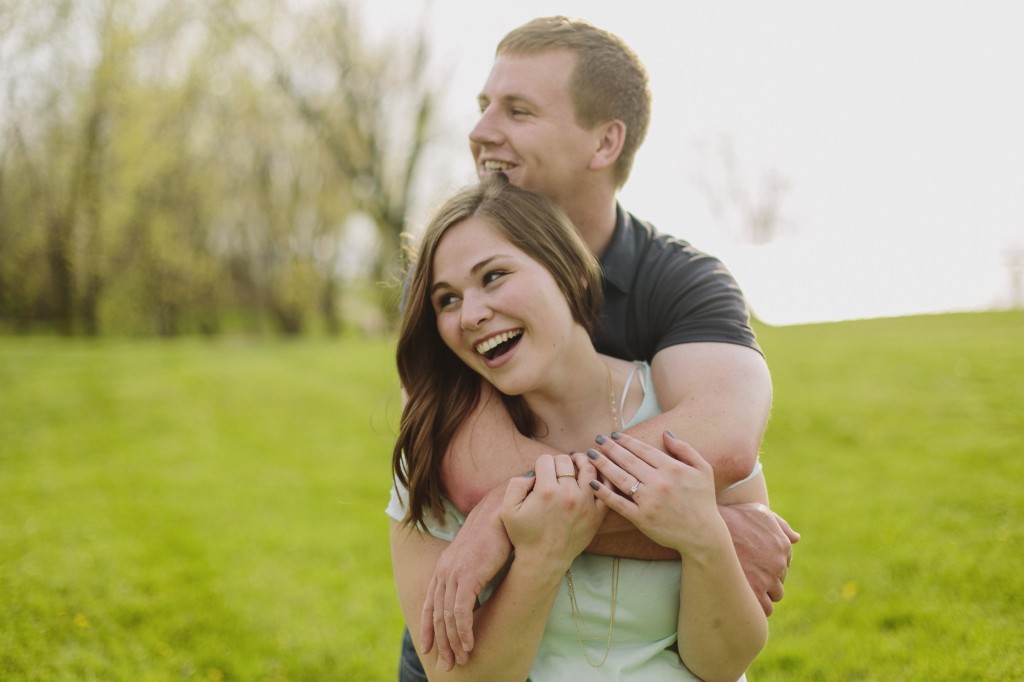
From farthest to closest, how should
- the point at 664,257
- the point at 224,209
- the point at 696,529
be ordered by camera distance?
the point at 224,209, the point at 664,257, the point at 696,529

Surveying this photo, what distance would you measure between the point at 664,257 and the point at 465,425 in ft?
3.33

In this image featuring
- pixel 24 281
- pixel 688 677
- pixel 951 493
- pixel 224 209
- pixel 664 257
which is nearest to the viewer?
pixel 688 677

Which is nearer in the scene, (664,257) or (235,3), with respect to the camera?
(664,257)

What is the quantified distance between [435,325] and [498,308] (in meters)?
0.34

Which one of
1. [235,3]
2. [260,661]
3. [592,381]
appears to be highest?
[235,3]

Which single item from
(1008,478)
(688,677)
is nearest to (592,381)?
(688,677)

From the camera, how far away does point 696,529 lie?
6.60 feet

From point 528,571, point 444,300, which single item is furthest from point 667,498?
point 444,300

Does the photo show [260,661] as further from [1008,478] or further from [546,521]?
[1008,478]

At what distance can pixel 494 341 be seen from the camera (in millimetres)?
2381

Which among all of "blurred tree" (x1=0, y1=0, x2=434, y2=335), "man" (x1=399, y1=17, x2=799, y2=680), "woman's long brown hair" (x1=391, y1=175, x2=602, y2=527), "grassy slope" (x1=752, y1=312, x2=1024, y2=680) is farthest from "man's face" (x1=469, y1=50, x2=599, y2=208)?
"blurred tree" (x1=0, y1=0, x2=434, y2=335)

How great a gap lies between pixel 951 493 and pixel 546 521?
5966mm

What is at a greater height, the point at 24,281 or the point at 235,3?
the point at 235,3

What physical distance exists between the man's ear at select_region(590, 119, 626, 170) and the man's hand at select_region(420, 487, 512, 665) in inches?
59.1
